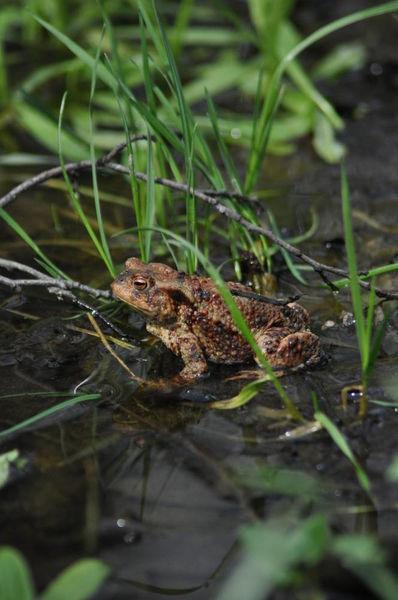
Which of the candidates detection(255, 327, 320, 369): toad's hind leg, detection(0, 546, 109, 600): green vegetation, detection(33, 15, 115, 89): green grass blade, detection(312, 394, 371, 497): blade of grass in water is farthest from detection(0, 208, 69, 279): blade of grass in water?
detection(0, 546, 109, 600): green vegetation

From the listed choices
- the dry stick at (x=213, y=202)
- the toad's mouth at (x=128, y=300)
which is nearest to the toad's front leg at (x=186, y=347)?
the toad's mouth at (x=128, y=300)

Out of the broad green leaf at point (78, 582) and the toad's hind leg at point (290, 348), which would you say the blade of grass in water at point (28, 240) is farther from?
the broad green leaf at point (78, 582)

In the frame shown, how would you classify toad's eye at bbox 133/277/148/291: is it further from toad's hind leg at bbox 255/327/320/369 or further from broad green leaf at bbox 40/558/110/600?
broad green leaf at bbox 40/558/110/600

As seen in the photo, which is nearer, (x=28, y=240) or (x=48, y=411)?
(x=48, y=411)

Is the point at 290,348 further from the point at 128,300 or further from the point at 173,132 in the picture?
the point at 173,132

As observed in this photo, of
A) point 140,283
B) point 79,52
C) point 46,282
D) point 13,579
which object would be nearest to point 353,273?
point 140,283

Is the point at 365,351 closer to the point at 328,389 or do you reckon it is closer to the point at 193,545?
the point at 328,389
